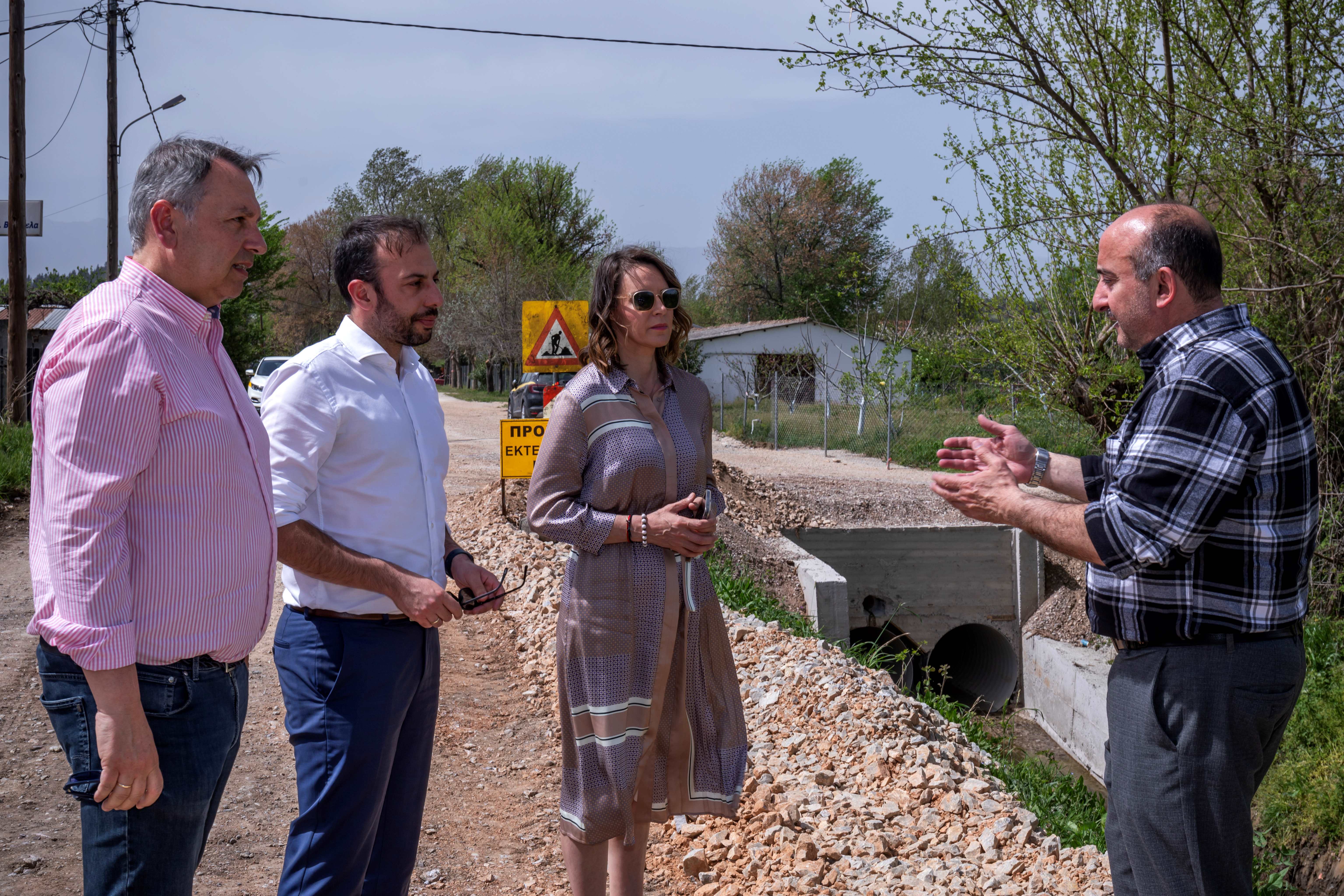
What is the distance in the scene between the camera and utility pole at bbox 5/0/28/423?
53.6ft

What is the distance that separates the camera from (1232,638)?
2373 mm

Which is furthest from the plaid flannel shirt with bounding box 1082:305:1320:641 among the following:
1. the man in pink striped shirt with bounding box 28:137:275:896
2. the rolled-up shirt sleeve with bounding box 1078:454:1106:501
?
the man in pink striped shirt with bounding box 28:137:275:896

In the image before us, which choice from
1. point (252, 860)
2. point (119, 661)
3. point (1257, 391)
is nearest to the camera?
point (119, 661)

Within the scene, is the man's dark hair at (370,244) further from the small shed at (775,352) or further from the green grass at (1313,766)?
the small shed at (775,352)

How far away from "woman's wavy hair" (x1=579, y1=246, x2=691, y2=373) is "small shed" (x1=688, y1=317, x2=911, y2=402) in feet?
114

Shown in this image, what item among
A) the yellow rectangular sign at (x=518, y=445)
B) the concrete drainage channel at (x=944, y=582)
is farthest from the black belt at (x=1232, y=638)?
the concrete drainage channel at (x=944, y=582)

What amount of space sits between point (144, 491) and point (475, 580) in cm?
111

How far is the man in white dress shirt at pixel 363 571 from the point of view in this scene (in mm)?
2529

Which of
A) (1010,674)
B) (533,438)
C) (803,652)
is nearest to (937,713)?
(803,652)

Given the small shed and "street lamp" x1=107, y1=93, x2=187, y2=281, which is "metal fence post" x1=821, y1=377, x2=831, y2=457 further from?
"street lamp" x1=107, y1=93, x2=187, y2=281

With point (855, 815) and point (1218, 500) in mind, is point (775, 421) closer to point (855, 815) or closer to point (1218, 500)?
point (855, 815)

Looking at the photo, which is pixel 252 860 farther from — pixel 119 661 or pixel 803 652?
pixel 803 652

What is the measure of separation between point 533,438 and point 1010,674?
7.83m

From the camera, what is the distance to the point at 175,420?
2016 millimetres
